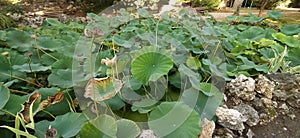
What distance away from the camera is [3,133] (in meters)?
0.80

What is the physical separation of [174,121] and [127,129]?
5.3 inches


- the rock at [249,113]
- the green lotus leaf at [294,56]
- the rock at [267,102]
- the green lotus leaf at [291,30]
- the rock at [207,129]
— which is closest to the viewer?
the rock at [207,129]

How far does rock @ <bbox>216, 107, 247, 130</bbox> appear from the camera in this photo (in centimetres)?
96

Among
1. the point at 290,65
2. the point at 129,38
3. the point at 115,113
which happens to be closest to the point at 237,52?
the point at 290,65

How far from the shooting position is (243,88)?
3.82 feet

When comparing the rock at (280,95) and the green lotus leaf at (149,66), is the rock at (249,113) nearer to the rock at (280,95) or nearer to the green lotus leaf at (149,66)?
the rock at (280,95)

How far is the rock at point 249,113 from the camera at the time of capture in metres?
1.07

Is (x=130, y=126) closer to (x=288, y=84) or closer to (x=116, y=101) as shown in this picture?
(x=116, y=101)

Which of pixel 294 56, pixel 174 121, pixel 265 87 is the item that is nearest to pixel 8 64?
pixel 174 121

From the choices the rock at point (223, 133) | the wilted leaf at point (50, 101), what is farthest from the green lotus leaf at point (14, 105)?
the rock at point (223, 133)

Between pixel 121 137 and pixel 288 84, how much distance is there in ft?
2.92

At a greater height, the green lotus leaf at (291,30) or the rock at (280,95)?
the green lotus leaf at (291,30)

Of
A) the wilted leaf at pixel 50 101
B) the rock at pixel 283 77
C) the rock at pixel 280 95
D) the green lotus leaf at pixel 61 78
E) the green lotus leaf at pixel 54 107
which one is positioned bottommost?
the rock at pixel 280 95

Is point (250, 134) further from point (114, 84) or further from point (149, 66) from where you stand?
point (114, 84)
